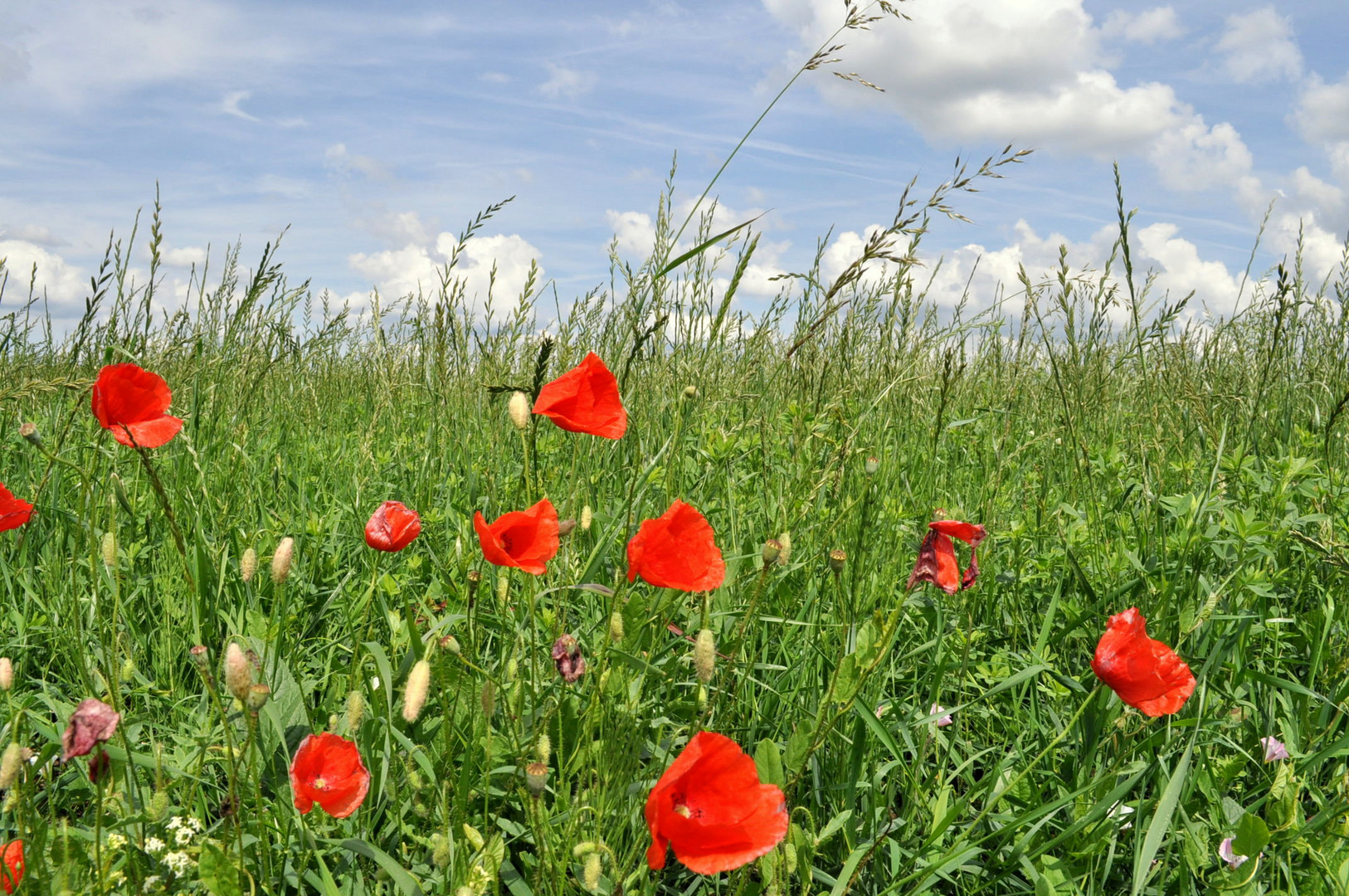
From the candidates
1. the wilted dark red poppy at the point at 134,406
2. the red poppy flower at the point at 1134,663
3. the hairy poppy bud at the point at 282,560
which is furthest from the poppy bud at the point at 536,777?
the wilted dark red poppy at the point at 134,406

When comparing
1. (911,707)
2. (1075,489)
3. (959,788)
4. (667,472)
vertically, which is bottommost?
(959,788)

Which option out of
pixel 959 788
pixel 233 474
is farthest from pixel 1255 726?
pixel 233 474

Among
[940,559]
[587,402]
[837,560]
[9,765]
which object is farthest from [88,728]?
[940,559]

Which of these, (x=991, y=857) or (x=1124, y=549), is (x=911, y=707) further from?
(x=1124, y=549)

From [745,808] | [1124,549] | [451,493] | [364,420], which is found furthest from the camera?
[364,420]

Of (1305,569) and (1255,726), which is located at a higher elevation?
(1305,569)

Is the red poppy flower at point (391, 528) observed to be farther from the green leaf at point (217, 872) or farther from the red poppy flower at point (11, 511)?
the red poppy flower at point (11, 511)

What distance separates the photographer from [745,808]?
100 centimetres

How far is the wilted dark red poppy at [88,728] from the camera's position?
0.95 metres

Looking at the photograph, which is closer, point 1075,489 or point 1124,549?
point 1124,549

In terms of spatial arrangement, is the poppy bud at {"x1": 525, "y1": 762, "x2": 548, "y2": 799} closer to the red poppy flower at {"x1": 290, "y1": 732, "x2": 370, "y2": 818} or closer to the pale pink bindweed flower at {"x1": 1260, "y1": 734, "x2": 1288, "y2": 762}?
the red poppy flower at {"x1": 290, "y1": 732, "x2": 370, "y2": 818}

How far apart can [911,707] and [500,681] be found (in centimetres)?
102

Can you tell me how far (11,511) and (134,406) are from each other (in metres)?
0.28

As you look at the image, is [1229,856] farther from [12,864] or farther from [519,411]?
[12,864]
